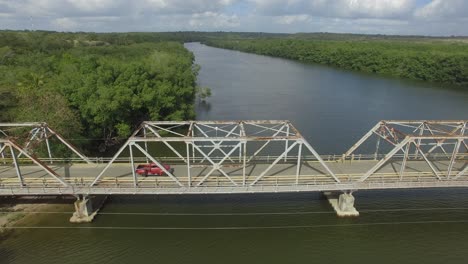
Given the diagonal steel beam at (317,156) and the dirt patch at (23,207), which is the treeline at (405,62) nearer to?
the diagonal steel beam at (317,156)

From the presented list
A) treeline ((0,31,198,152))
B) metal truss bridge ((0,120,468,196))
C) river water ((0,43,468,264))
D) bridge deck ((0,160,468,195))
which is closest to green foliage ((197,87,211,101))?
treeline ((0,31,198,152))

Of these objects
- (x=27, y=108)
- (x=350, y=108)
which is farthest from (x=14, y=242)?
(x=350, y=108)

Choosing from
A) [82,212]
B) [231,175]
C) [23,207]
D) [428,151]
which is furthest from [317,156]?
[23,207]

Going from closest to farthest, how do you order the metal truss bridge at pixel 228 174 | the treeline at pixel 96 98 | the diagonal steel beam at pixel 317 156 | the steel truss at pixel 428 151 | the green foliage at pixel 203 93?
the diagonal steel beam at pixel 317 156 → the metal truss bridge at pixel 228 174 → the steel truss at pixel 428 151 → the treeline at pixel 96 98 → the green foliage at pixel 203 93

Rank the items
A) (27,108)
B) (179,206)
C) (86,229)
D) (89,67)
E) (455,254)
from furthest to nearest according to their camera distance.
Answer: (89,67)
(27,108)
(179,206)
(86,229)
(455,254)

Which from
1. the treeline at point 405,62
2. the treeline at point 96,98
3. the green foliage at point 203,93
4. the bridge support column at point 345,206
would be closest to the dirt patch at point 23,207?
the treeline at point 96,98

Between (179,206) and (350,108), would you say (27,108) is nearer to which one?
(179,206)
